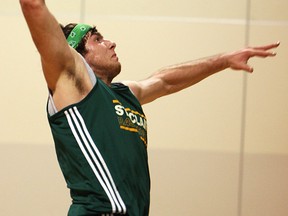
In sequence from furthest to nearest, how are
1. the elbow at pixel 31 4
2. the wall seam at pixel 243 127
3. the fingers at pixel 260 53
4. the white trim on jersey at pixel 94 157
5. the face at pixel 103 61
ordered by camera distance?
the wall seam at pixel 243 127
the fingers at pixel 260 53
the face at pixel 103 61
the white trim on jersey at pixel 94 157
the elbow at pixel 31 4

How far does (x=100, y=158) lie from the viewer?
1908mm

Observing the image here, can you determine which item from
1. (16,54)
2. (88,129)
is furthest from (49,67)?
(16,54)

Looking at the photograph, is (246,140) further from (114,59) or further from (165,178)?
(114,59)

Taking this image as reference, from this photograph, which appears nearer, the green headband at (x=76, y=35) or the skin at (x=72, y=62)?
the skin at (x=72, y=62)

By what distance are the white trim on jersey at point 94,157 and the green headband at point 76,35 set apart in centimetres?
42

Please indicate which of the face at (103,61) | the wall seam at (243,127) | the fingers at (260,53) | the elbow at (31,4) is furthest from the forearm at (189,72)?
the elbow at (31,4)

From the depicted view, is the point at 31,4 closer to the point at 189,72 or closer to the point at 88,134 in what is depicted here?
the point at 88,134

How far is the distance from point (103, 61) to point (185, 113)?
115 cm

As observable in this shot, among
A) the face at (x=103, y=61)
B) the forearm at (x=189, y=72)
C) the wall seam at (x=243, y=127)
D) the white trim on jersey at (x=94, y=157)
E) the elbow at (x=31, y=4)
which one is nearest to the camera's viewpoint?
the elbow at (x=31, y=4)

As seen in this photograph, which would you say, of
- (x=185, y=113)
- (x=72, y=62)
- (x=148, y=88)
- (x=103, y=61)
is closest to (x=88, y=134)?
(x=72, y=62)

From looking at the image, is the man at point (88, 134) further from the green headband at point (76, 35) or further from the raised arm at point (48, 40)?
the green headband at point (76, 35)

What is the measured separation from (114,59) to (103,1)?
3.90ft

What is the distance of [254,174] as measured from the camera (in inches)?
129

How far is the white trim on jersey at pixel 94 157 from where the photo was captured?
6.19 feet
